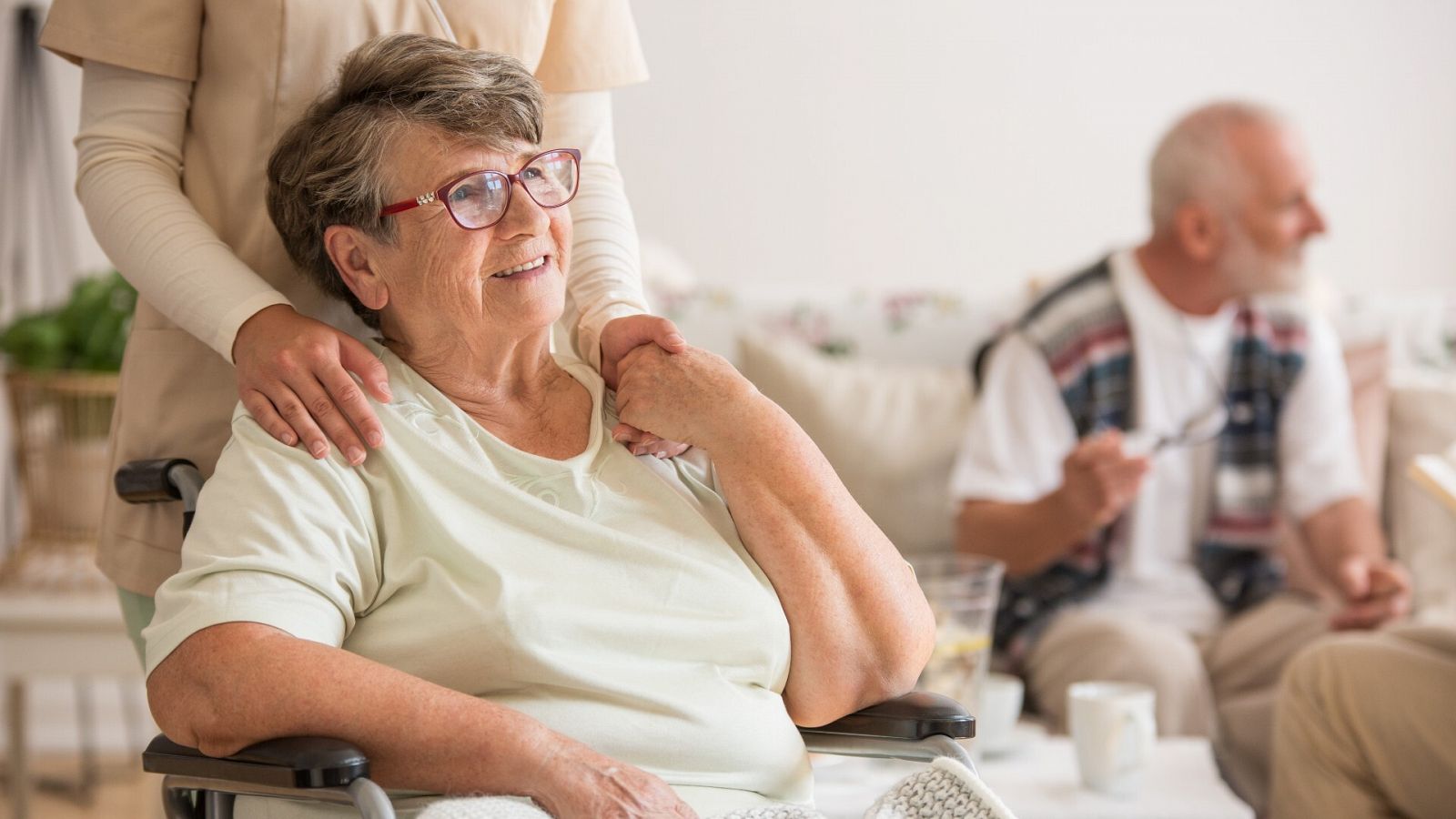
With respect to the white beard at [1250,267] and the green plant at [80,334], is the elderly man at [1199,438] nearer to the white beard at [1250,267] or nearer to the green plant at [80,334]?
the white beard at [1250,267]

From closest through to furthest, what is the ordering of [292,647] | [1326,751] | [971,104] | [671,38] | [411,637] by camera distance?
[292,647], [411,637], [1326,751], [671,38], [971,104]

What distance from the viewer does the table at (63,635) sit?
2236 millimetres

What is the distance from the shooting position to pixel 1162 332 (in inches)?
94.0

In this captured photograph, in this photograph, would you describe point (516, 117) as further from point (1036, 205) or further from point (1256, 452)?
point (1036, 205)

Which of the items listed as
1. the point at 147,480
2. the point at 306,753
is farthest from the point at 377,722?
the point at 147,480

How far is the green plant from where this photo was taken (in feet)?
7.27

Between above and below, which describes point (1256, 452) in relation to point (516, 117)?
below

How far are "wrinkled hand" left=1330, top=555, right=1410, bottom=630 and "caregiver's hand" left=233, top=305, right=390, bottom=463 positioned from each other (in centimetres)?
173

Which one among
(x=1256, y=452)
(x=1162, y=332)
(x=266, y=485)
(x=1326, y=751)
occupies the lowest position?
(x=1326, y=751)

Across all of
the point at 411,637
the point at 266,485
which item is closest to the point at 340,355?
the point at 266,485

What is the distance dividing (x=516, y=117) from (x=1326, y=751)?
143 centimetres

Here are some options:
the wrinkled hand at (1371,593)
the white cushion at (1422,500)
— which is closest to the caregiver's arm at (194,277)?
the wrinkled hand at (1371,593)

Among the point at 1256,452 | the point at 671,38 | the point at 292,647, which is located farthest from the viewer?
the point at 671,38

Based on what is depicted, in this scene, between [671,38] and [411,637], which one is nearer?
[411,637]
